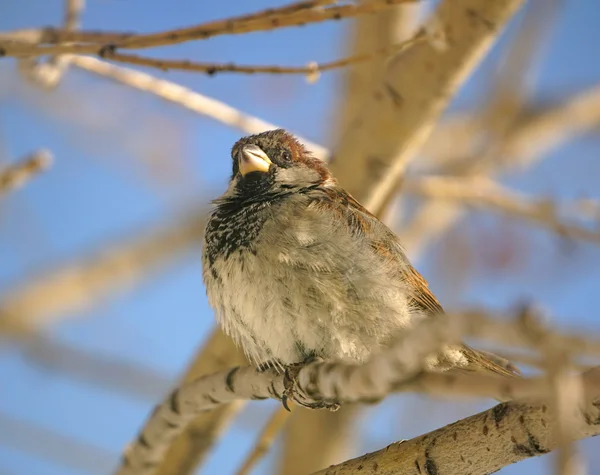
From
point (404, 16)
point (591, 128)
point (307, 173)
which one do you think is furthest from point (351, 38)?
point (591, 128)

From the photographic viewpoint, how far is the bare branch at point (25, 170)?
9.68ft

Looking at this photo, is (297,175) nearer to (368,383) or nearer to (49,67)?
(49,67)

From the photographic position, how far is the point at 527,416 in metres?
1.99

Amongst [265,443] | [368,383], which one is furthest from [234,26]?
[265,443]

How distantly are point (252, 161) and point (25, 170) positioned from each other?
0.90 meters

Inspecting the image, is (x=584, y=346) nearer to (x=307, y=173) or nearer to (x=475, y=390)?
(x=475, y=390)

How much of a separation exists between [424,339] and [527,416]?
714 millimetres

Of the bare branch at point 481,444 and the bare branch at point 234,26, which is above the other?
the bare branch at point 234,26

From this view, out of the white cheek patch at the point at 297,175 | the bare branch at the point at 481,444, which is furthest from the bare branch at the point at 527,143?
the bare branch at the point at 481,444

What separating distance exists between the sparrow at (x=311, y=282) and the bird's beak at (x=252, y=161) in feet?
0.42

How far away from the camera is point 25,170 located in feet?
9.72

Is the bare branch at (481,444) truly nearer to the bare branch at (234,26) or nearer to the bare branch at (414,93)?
the bare branch at (234,26)

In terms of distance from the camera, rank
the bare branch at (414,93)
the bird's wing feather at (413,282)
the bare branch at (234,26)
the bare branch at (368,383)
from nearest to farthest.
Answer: the bare branch at (368,383) → the bare branch at (234,26) → the bird's wing feather at (413,282) → the bare branch at (414,93)

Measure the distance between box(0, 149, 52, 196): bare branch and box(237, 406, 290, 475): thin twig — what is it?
1377mm
